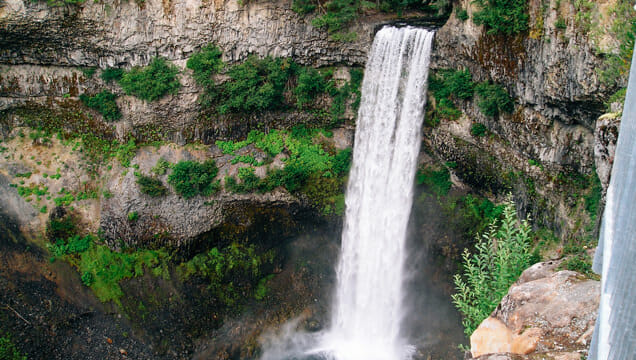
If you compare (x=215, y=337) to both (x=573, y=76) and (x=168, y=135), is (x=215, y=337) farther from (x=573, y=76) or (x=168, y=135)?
(x=573, y=76)

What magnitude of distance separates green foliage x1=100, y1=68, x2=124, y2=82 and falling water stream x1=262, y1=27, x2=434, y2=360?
9761 millimetres

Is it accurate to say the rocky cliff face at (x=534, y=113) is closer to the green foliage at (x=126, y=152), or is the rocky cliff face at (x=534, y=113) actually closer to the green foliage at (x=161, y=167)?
the green foliage at (x=161, y=167)

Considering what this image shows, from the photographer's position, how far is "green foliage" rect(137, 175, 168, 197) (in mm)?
18000

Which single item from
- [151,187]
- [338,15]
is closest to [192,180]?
[151,187]

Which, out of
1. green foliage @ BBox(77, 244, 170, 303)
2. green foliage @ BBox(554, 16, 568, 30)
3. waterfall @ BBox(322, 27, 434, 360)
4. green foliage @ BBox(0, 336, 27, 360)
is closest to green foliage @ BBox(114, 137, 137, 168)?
green foliage @ BBox(77, 244, 170, 303)

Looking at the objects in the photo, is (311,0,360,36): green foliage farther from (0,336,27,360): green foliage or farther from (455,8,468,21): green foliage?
(0,336,27,360): green foliage

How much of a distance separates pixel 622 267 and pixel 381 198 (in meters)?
13.6

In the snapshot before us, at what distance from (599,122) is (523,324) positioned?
367 centimetres

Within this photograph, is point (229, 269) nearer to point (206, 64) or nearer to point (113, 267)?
point (113, 267)

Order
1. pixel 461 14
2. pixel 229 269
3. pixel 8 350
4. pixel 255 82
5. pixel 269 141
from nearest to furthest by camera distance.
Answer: pixel 461 14 < pixel 8 350 < pixel 229 269 < pixel 255 82 < pixel 269 141

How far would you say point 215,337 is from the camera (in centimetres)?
1750

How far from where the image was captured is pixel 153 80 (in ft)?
59.7

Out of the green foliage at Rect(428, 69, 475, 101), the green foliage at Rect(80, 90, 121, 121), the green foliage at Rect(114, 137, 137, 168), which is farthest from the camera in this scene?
the green foliage at Rect(114, 137, 137, 168)

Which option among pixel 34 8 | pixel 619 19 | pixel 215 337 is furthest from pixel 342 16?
pixel 215 337
